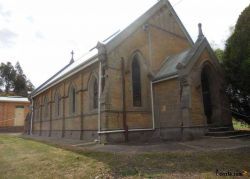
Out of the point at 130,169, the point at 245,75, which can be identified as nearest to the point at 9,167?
the point at 130,169

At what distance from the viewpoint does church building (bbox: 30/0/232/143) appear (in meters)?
15.0

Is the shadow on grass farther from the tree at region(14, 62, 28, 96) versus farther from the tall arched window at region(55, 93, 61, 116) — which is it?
the tree at region(14, 62, 28, 96)

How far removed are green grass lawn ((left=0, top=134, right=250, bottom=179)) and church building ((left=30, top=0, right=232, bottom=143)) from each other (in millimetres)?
5073

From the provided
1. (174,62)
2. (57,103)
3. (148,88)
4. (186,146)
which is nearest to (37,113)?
(57,103)

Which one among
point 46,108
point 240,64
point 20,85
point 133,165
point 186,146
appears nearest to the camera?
point 133,165

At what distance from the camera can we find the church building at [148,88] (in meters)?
15.0

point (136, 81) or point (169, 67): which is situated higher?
point (169, 67)

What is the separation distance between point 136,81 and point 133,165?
10002 millimetres

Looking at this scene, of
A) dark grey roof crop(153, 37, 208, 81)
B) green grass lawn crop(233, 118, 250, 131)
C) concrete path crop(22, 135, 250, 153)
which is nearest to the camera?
concrete path crop(22, 135, 250, 153)

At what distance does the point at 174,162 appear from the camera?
829 cm

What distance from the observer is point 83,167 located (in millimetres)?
8484

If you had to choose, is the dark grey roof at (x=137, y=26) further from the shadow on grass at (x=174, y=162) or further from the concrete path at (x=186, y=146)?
the shadow on grass at (x=174, y=162)

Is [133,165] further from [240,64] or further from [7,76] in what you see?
[7,76]

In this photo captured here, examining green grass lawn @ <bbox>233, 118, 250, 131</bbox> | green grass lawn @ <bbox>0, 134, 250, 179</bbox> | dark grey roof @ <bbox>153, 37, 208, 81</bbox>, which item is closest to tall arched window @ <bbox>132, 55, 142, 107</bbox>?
dark grey roof @ <bbox>153, 37, 208, 81</bbox>
